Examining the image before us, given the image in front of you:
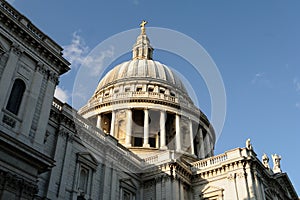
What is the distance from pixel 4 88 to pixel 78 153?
1002cm

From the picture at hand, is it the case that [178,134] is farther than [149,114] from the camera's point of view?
No

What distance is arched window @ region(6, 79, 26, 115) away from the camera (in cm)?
1902

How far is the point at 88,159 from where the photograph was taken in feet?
91.9

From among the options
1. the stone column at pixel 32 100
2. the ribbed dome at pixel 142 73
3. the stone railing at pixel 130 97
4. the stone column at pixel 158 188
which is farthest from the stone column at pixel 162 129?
the stone column at pixel 32 100

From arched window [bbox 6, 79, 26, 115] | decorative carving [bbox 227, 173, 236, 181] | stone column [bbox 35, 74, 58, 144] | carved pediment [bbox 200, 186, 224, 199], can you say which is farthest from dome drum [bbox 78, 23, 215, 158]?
arched window [bbox 6, 79, 26, 115]

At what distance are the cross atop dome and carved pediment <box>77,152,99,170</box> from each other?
3669 centimetres

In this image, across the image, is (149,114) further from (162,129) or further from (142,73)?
(142,73)

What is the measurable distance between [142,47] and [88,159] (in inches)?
1581

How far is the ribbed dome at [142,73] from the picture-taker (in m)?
54.5

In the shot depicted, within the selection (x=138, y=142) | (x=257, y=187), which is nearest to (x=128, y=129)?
(x=138, y=142)

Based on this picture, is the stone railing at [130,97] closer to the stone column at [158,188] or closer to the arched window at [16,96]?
the stone column at [158,188]

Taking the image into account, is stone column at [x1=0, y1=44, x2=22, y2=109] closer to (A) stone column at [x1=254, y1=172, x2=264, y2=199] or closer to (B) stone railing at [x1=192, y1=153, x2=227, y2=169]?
(B) stone railing at [x1=192, y1=153, x2=227, y2=169]

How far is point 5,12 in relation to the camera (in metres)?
19.4

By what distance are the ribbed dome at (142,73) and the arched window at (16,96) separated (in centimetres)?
3370
